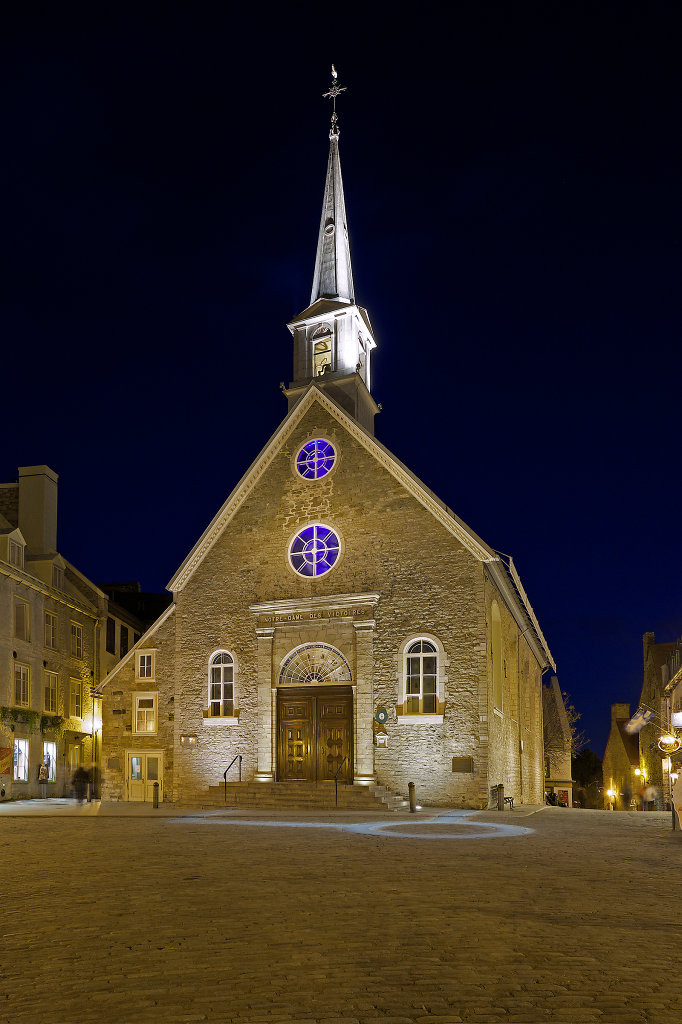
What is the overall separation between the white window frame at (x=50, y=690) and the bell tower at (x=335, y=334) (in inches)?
574

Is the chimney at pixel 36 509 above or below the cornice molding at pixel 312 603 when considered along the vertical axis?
above

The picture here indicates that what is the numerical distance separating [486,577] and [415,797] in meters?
6.66

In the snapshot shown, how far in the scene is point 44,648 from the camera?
34438 mm

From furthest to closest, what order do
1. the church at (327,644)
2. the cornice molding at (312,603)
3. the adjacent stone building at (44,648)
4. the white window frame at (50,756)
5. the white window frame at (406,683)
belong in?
the white window frame at (50,756) → the adjacent stone building at (44,648) → the cornice molding at (312,603) → the church at (327,644) → the white window frame at (406,683)

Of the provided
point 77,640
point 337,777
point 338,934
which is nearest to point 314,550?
point 337,777

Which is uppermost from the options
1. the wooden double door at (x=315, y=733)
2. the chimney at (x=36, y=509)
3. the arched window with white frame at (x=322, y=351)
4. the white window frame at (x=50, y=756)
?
the arched window with white frame at (x=322, y=351)

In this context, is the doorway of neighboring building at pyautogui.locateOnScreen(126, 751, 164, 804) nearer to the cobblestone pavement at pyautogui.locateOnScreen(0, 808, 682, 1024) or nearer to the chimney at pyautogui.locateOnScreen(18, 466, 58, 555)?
the chimney at pyautogui.locateOnScreen(18, 466, 58, 555)

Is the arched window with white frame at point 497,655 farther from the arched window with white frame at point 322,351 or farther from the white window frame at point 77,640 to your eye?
the white window frame at point 77,640

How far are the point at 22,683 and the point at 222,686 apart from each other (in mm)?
8816

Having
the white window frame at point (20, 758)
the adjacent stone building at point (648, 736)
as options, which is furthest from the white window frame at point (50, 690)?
the adjacent stone building at point (648, 736)

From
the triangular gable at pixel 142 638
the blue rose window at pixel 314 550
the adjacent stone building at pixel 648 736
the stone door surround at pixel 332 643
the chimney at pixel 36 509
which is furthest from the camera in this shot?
the adjacent stone building at pixel 648 736

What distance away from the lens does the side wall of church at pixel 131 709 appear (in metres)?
29.7

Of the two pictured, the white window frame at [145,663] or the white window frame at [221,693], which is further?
the white window frame at [145,663]

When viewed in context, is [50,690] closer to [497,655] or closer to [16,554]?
[16,554]
